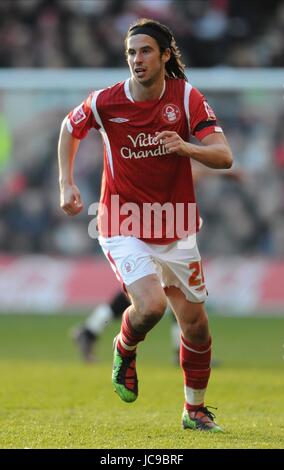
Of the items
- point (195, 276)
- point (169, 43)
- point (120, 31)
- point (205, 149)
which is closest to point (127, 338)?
point (195, 276)

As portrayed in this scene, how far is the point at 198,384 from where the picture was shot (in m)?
6.90

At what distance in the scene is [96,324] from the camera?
441 inches

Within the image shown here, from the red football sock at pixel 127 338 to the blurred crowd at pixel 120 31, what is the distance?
12.4 meters

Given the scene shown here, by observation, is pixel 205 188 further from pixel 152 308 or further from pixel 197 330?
pixel 152 308

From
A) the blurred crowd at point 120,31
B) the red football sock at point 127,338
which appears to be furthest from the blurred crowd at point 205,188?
the red football sock at point 127,338

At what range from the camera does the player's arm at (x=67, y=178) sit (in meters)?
6.58

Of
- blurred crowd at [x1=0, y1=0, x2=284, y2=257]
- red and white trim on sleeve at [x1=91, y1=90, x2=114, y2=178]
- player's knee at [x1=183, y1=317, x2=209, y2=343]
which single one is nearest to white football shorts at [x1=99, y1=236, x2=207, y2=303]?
player's knee at [x1=183, y1=317, x2=209, y2=343]

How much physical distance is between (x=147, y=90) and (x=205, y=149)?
1.96 ft

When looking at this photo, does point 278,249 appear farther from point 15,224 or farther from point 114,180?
point 114,180

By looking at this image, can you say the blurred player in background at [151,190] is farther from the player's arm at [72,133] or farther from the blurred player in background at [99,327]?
the blurred player in background at [99,327]

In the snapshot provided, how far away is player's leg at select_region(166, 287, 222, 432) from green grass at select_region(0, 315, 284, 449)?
0.41ft

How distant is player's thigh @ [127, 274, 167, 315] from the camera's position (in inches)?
253

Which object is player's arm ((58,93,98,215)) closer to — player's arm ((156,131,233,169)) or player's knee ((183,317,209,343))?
player's arm ((156,131,233,169))
